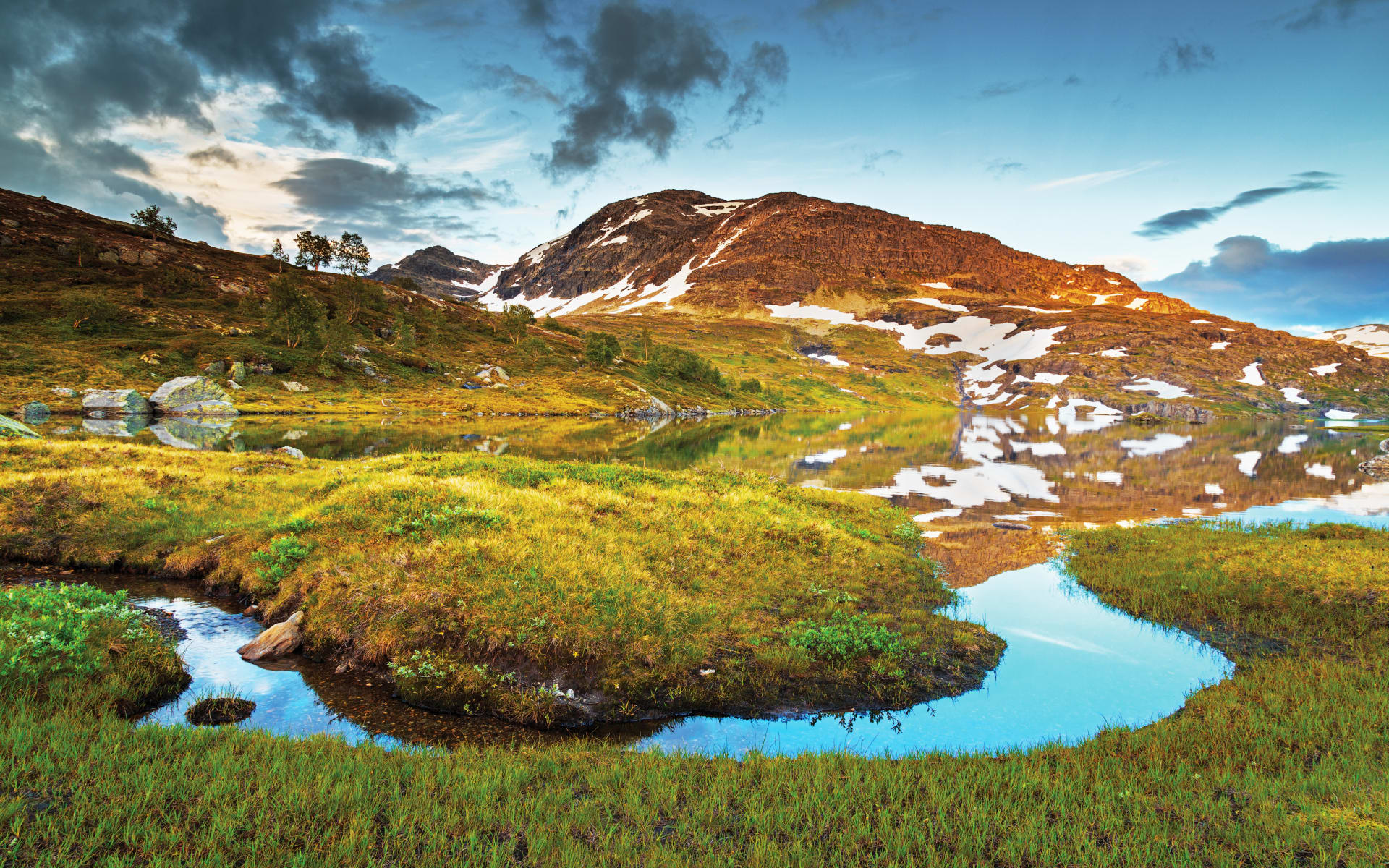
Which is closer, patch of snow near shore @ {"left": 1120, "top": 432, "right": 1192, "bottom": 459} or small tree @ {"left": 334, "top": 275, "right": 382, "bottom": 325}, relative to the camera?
patch of snow near shore @ {"left": 1120, "top": 432, "right": 1192, "bottom": 459}

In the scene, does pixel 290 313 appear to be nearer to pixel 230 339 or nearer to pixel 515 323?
pixel 230 339

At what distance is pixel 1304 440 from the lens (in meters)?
108

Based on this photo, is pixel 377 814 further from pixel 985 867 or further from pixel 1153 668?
pixel 1153 668

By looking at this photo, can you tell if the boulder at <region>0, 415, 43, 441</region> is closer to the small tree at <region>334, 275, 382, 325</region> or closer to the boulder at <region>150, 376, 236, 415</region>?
the boulder at <region>150, 376, 236, 415</region>

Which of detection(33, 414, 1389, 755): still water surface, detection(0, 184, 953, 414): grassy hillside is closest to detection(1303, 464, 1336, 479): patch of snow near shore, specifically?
detection(33, 414, 1389, 755): still water surface

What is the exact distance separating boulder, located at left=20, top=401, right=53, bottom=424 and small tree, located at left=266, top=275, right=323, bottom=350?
1767 inches

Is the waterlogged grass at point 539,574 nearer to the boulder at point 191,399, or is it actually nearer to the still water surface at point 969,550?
the still water surface at point 969,550

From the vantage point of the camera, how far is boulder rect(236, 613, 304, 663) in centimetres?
1300

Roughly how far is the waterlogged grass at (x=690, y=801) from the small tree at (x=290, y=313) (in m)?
129

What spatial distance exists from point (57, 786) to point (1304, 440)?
155m

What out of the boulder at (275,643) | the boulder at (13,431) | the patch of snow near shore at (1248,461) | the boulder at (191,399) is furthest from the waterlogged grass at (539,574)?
the boulder at (191,399)

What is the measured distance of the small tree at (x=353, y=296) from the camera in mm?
141125

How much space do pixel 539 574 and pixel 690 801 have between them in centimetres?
770

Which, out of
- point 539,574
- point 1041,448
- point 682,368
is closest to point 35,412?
point 539,574
